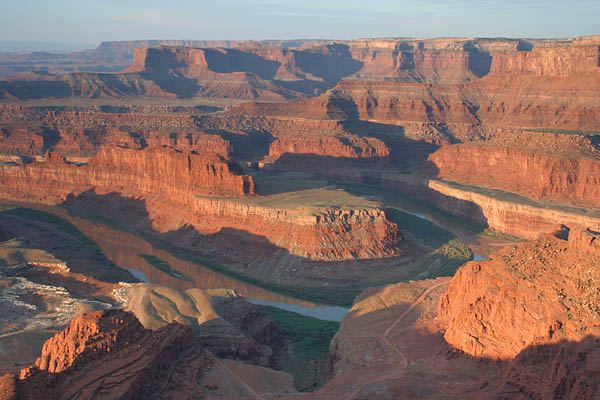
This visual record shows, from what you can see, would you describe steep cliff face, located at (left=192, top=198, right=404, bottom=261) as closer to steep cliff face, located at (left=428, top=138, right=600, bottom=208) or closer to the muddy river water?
the muddy river water

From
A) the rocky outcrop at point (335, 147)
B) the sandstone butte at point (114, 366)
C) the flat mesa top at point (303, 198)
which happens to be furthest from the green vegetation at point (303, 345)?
the rocky outcrop at point (335, 147)

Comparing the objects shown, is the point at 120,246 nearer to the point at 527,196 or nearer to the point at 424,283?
the point at 424,283

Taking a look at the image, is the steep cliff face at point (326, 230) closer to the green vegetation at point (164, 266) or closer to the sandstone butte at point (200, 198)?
the sandstone butte at point (200, 198)

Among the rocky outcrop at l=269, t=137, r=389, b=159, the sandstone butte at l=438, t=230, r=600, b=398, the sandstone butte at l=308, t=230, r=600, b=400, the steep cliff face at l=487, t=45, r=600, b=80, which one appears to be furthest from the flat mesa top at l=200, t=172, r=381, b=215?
the steep cliff face at l=487, t=45, r=600, b=80

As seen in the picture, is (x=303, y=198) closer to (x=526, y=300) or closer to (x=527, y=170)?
(x=527, y=170)

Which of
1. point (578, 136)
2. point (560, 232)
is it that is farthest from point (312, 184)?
point (560, 232)
